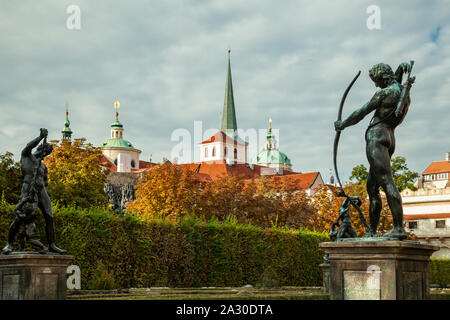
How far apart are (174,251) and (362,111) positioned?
48.2 ft

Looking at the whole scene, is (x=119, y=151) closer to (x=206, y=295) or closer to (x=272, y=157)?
(x=272, y=157)

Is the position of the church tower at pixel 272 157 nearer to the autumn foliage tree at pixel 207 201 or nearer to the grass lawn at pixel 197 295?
the autumn foliage tree at pixel 207 201

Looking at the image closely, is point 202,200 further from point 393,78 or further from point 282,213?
point 393,78

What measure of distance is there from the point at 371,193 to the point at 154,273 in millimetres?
13818

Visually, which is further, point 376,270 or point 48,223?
point 48,223

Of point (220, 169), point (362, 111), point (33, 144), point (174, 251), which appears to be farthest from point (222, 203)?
point (220, 169)

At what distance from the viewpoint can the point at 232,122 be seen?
164 metres

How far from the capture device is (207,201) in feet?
155

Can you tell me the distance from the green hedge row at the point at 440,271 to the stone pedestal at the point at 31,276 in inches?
1437

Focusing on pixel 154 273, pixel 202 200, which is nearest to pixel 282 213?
pixel 202 200

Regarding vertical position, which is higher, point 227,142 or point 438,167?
point 227,142

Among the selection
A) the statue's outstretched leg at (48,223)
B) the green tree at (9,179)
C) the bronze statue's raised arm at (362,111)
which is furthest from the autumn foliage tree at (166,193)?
the bronze statue's raised arm at (362,111)

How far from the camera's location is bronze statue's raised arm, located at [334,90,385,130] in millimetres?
8961

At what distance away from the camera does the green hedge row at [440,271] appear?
42406 mm
